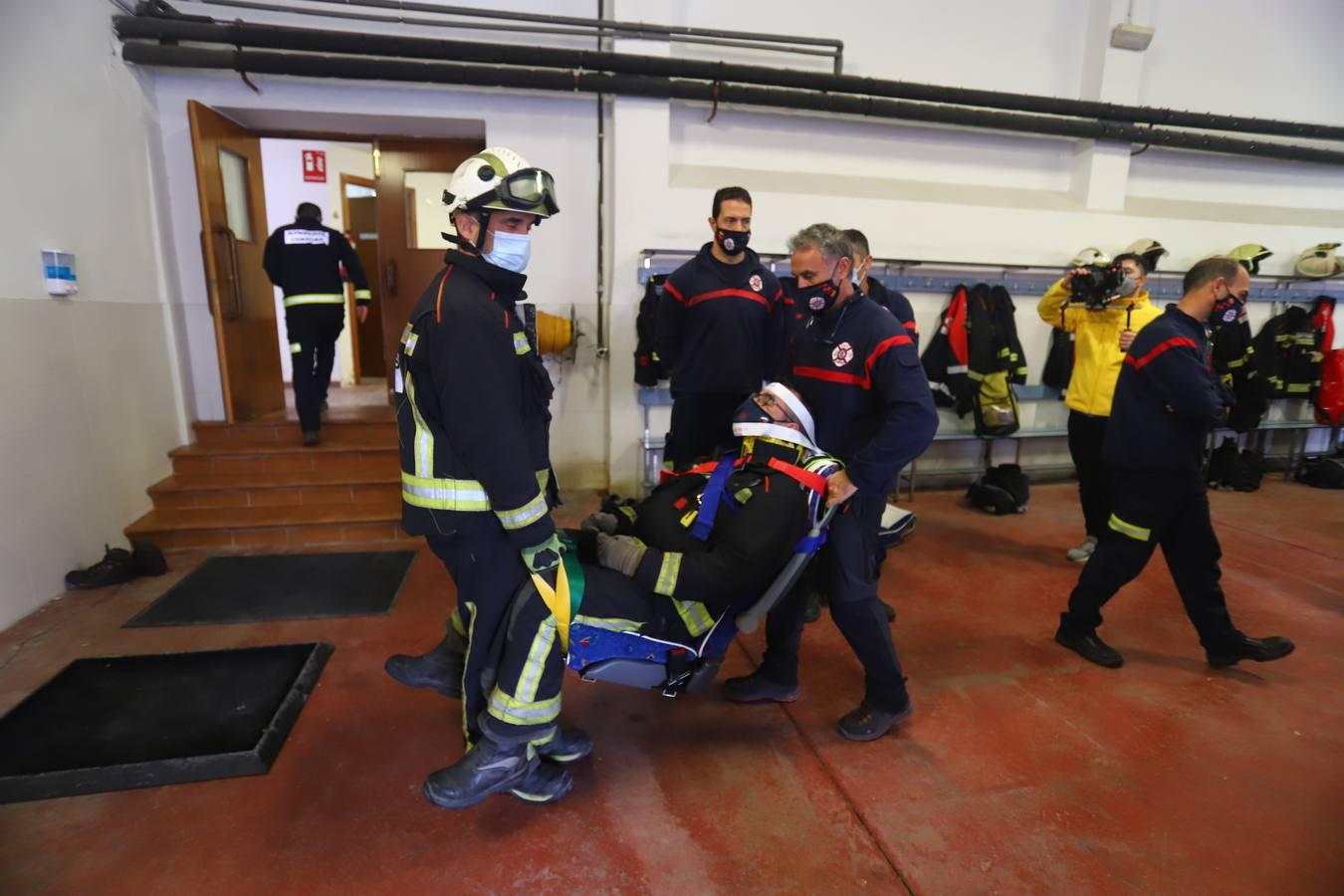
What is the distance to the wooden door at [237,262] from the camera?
432cm

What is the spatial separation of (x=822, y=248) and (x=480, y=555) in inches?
55.4

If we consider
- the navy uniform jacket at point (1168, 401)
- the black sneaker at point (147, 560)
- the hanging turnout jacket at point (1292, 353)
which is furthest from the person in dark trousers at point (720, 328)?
the hanging turnout jacket at point (1292, 353)

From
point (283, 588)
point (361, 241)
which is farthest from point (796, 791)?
point (361, 241)

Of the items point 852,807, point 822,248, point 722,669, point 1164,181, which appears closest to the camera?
point 852,807

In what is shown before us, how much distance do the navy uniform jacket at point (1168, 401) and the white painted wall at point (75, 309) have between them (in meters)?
4.75

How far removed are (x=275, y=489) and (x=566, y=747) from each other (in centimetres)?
311

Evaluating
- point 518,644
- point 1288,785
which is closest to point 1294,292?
point 1288,785

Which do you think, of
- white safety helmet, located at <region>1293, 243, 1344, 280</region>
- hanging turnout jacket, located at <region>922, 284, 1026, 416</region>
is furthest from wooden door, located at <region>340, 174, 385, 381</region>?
white safety helmet, located at <region>1293, 243, 1344, 280</region>

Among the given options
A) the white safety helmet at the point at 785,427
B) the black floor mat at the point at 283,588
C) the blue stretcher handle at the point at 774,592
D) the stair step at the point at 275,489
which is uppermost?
the white safety helmet at the point at 785,427

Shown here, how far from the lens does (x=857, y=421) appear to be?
233cm

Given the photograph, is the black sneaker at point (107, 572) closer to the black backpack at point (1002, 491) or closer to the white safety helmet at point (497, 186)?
the white safety helmet at point (497, 186)

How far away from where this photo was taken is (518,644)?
1.82 metres

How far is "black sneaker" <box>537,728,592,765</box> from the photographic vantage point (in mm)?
2136

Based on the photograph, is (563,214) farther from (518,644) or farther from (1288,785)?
(1288,785)
